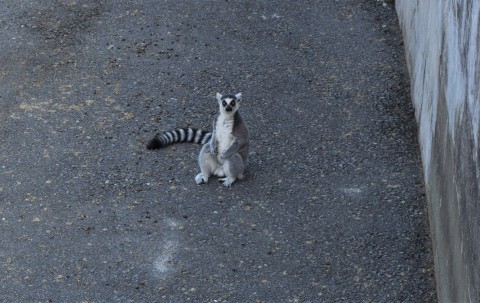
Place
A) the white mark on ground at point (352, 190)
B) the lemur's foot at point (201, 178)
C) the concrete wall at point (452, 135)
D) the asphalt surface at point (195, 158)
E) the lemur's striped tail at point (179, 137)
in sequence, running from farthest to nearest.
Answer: the lemur's striped tail at point (179, 137) < the lemur's foot at point (201, 178) < the white mark on ground at point (352, 190) < the asphalt surface at point (195, 158) < the concrete wall at point (452, 135)

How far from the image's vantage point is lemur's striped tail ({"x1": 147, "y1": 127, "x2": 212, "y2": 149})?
29.2 feet

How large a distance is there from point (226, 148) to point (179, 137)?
77cm

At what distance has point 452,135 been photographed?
668 cm

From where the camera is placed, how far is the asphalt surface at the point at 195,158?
7312 millimetres

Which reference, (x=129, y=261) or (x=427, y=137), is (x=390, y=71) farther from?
(x=129, y=261)

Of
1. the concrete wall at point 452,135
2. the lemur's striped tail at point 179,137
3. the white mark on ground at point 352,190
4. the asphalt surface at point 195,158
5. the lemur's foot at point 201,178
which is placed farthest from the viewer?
the lemur's striped tail at point 179,137

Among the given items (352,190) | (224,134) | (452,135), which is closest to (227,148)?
(224,134)

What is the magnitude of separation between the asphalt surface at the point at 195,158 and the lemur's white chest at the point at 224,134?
384mm

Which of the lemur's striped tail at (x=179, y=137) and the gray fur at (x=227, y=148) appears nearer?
the gray fur at (x=227, y=148)

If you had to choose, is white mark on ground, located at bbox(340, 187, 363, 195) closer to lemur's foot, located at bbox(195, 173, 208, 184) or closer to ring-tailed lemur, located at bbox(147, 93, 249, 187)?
ring-tailed lemur, located at bbox(147, 93, 249, 187)

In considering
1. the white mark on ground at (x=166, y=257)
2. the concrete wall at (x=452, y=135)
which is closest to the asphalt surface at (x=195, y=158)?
the white mark on ground at (x=166, y=257)

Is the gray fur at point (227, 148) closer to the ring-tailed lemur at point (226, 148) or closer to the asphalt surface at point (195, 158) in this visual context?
the ring-tailed lemur at point (226, 148)

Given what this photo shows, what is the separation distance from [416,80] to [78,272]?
434 centimetres

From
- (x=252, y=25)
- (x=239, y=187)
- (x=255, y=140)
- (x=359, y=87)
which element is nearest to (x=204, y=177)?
(x=239, y=187)
